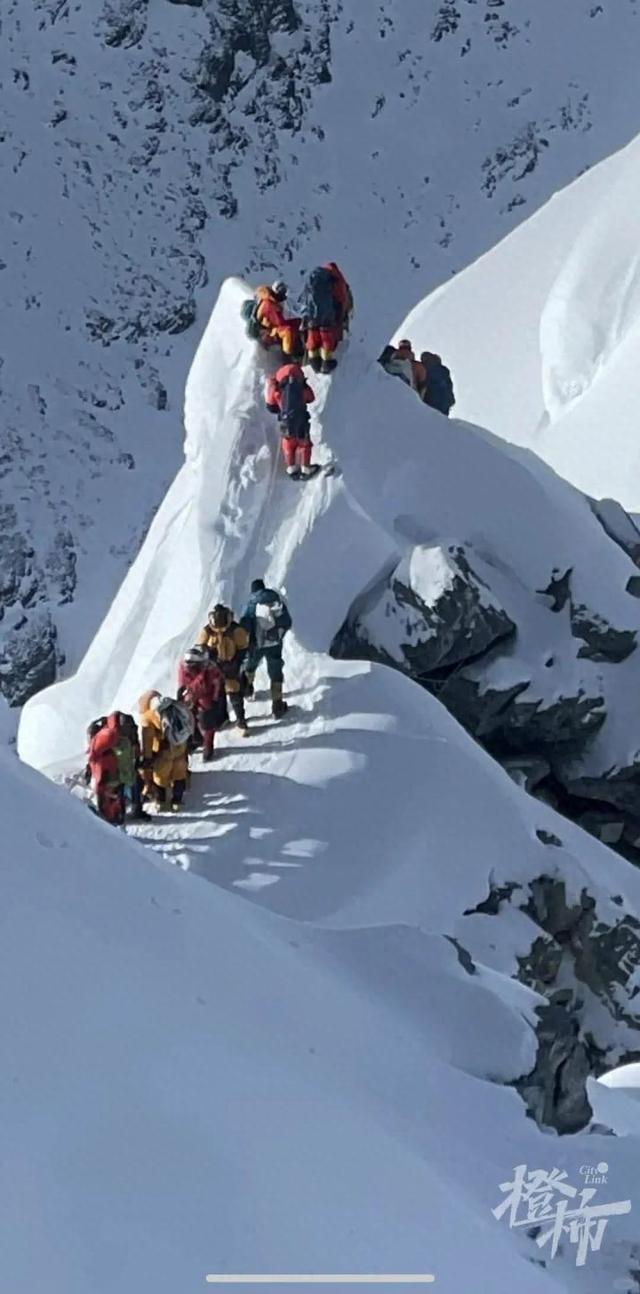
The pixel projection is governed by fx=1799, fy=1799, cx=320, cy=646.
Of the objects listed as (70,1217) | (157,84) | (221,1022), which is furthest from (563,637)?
(157,84)

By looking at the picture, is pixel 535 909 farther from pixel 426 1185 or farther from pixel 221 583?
pixel 426 1185

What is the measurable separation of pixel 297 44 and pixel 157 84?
3659 millimetres

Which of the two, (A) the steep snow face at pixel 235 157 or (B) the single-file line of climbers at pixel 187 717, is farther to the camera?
(A) the steep snow face at pixel 235 157

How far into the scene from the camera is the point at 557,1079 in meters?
10.4

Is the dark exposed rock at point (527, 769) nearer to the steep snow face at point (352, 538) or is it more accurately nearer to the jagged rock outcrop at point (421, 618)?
the steep snow face at point (352, 538)

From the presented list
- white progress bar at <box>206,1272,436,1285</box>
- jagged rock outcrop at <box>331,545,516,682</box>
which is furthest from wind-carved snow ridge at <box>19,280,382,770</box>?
white progress bar at <box>206,1272,436,1285</box>

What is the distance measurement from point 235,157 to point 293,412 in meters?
29.7

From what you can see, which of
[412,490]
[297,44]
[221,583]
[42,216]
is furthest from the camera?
[297,44]

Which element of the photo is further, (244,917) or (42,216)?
(42,216)

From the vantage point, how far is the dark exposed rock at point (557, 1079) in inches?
394

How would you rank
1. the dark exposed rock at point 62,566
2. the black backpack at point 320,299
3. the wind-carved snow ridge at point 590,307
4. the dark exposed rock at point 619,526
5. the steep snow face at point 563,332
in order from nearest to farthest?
1. the black backpack at point 320,299
2. the dark exposed rock at point 619,526
3. the steep snow face at point 563,332
4. the wind-carved snow ridge at point 590,307
5. the dark exposed rock at point 62,566

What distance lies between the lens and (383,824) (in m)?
13.2

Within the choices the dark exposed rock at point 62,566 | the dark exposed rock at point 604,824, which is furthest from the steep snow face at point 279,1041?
the dark exposed rock at point 62,566

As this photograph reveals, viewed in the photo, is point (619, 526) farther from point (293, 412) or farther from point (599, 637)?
point (293, 412)
